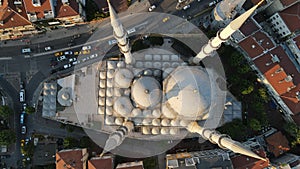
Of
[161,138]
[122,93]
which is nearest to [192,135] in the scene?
[161,138]

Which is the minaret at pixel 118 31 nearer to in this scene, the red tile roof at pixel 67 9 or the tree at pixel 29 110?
the red tile roof at pixel 67 9

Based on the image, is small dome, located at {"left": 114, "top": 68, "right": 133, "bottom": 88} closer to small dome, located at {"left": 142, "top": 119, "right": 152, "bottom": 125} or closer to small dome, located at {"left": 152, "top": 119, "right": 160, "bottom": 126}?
small dome, located at {"left": 142, "top": 119, "right": 152, "bottom": 125}

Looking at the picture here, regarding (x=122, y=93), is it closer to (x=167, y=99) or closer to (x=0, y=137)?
(x=167, y=99)

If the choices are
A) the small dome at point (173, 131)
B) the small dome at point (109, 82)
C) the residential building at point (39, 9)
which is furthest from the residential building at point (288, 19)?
the residential building at point (39, 9)

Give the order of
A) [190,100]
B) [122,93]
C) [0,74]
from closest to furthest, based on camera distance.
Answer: [190,100] < [122,93] < [0,74]

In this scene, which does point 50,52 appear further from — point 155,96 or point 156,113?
point 156,113
